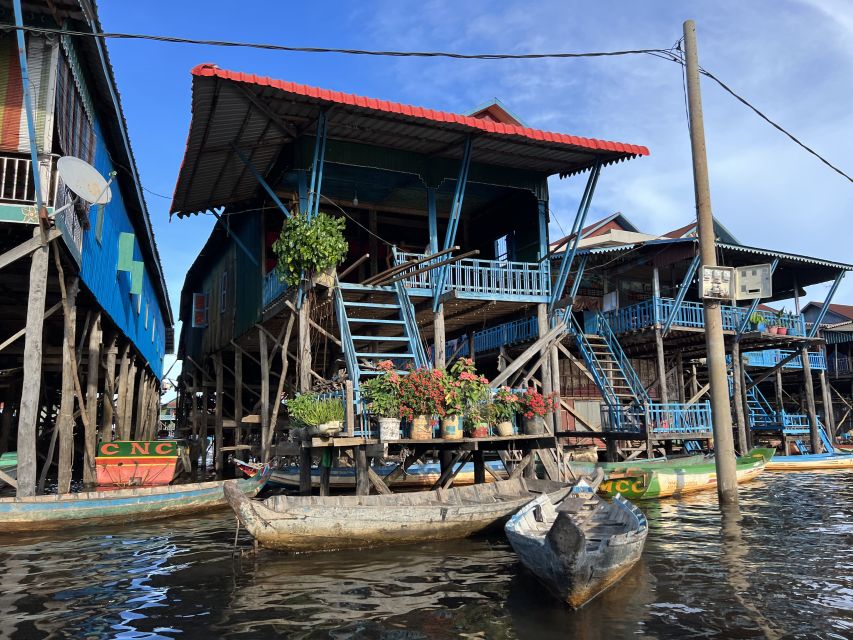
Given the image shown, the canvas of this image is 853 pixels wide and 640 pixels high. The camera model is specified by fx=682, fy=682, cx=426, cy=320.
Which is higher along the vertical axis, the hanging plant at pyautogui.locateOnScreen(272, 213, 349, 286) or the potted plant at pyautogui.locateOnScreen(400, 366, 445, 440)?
the hanging plant at pyautogui.locateOnScreen(272, 213, 349, 286)

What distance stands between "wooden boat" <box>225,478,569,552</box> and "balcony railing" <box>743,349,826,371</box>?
67.7 ft

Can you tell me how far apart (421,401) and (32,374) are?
6.01 m

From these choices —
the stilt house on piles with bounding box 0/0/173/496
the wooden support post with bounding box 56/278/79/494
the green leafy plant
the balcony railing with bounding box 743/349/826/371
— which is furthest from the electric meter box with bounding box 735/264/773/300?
the balcony railing with bounding box 743/349/826/371

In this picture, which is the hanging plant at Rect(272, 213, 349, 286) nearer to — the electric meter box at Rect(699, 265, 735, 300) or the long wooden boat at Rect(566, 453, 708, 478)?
the electric meter box at Rect(699, 265, 735, 300)

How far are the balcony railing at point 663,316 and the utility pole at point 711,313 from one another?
9.04 m

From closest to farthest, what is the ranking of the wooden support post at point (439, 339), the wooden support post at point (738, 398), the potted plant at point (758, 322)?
the wooden support post at point (439, 339), the wooden support post at point (738, 398), the potted plant at point (758, 322)

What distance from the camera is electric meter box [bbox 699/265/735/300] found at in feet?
36.5

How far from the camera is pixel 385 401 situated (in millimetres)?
10750

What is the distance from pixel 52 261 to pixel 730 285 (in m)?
11.8

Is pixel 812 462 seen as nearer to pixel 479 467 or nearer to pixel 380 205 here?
pixel 479 467

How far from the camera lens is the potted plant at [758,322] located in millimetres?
21922

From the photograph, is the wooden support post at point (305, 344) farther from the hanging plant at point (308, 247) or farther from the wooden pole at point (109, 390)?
the wooden pole at point (109, 390)

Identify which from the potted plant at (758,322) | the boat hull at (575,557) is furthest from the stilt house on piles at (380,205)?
the potted plant at (758,322)

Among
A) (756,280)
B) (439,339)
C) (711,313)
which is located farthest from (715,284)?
(439,339)
